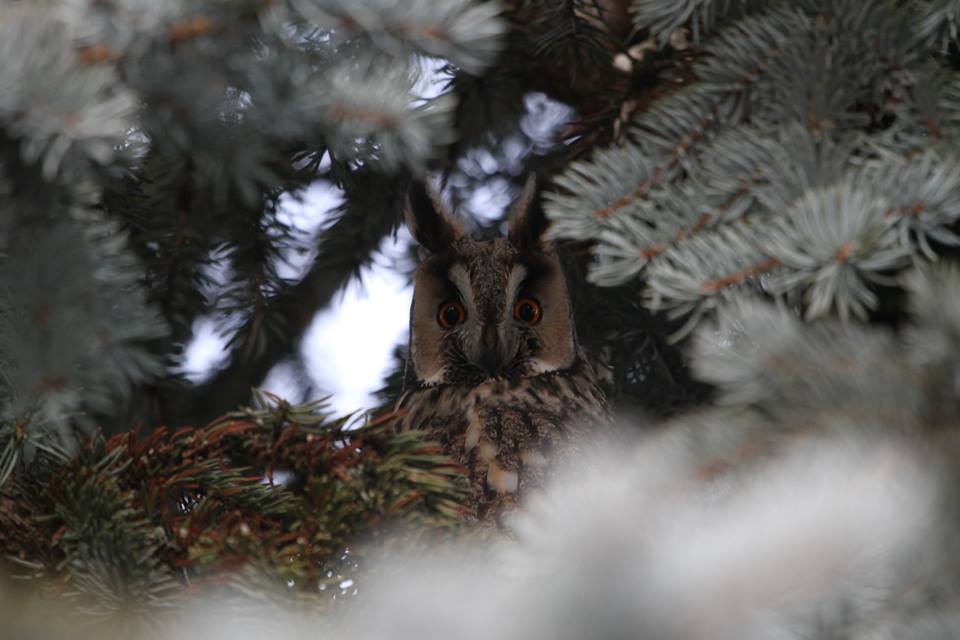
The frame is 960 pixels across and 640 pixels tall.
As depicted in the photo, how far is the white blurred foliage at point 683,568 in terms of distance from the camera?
0.41 m

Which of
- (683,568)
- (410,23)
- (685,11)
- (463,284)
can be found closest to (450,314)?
(463,284)

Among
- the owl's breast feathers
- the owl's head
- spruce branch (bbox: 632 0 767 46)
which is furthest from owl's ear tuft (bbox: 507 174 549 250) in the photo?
spruce branch (bbox: 632 0 767 46)

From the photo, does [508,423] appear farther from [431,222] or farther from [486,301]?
[431,222]

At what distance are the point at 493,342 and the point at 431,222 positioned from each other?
236mm

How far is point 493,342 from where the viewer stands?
165 cm

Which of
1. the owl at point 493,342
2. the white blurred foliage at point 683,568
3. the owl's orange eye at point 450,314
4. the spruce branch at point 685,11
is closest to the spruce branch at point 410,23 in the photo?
the white blurred foliage at point 683,568

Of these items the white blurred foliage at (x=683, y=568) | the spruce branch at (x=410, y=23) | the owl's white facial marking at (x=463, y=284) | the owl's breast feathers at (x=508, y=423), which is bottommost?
the owl's breast feathers at (x=508, y=423)

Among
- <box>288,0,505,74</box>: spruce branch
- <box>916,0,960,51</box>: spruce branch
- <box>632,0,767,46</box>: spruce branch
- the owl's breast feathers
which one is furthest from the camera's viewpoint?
the owl's breast feathers

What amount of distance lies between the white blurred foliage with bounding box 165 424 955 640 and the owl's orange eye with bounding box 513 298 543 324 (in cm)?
115

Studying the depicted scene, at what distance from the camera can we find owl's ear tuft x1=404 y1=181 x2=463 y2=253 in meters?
1.67

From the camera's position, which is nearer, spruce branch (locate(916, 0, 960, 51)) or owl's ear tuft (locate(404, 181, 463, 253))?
spruce branch (locate(916, 0, 960, 51))

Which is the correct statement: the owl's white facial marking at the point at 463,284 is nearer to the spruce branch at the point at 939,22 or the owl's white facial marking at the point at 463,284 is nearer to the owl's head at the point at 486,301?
the owl's head at the point at 486,301

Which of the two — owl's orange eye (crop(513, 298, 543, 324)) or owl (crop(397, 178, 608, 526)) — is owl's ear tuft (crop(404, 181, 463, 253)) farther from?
owl's orange eye (crop(513, 298, 543, 324))

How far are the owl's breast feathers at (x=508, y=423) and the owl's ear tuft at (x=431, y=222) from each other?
25cm
